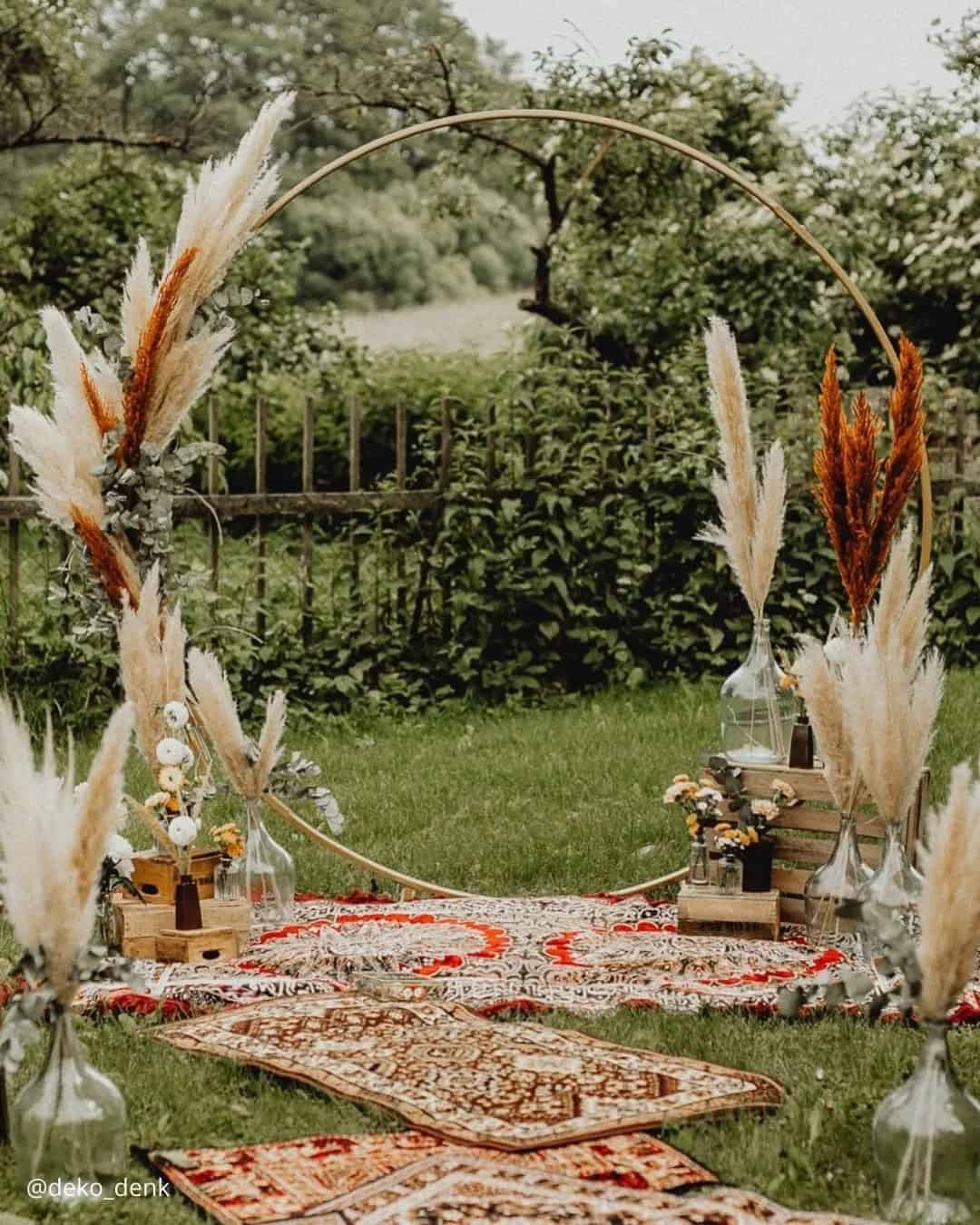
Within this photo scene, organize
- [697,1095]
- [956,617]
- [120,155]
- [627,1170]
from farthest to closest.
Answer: [120,155] < [956,617] < [697,1095] < [627,1170]

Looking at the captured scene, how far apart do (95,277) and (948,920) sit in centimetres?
867

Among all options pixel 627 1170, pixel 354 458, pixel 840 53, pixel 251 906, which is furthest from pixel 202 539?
pixel 627 1170

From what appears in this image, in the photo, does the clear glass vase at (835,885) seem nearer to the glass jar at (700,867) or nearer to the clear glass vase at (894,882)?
the clear glass vase at (894,882)

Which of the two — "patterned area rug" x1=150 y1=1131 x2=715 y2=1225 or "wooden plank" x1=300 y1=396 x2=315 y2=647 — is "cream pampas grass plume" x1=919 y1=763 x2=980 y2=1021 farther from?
"wooden plank" x1=300 y1=396 x2=315 y2=647

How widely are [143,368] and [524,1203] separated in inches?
90.9

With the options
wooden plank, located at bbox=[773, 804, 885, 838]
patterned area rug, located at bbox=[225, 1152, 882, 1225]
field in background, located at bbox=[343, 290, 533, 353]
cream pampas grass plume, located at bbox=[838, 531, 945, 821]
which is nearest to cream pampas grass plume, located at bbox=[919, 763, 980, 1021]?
patterned area rug, located at bbox=[225, 1152, 882, 1225]

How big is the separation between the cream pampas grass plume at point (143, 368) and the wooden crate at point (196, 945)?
818 mm

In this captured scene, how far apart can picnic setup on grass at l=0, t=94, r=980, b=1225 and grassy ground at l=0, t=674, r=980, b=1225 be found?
0.05 metres

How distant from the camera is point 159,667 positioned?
416cm

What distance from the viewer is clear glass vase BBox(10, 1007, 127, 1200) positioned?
8.64 feet

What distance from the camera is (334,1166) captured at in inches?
111

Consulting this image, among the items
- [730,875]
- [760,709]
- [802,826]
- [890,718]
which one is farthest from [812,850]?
[890,718]

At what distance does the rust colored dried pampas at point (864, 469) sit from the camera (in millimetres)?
4215

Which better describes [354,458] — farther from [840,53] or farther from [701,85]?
[840,53]
